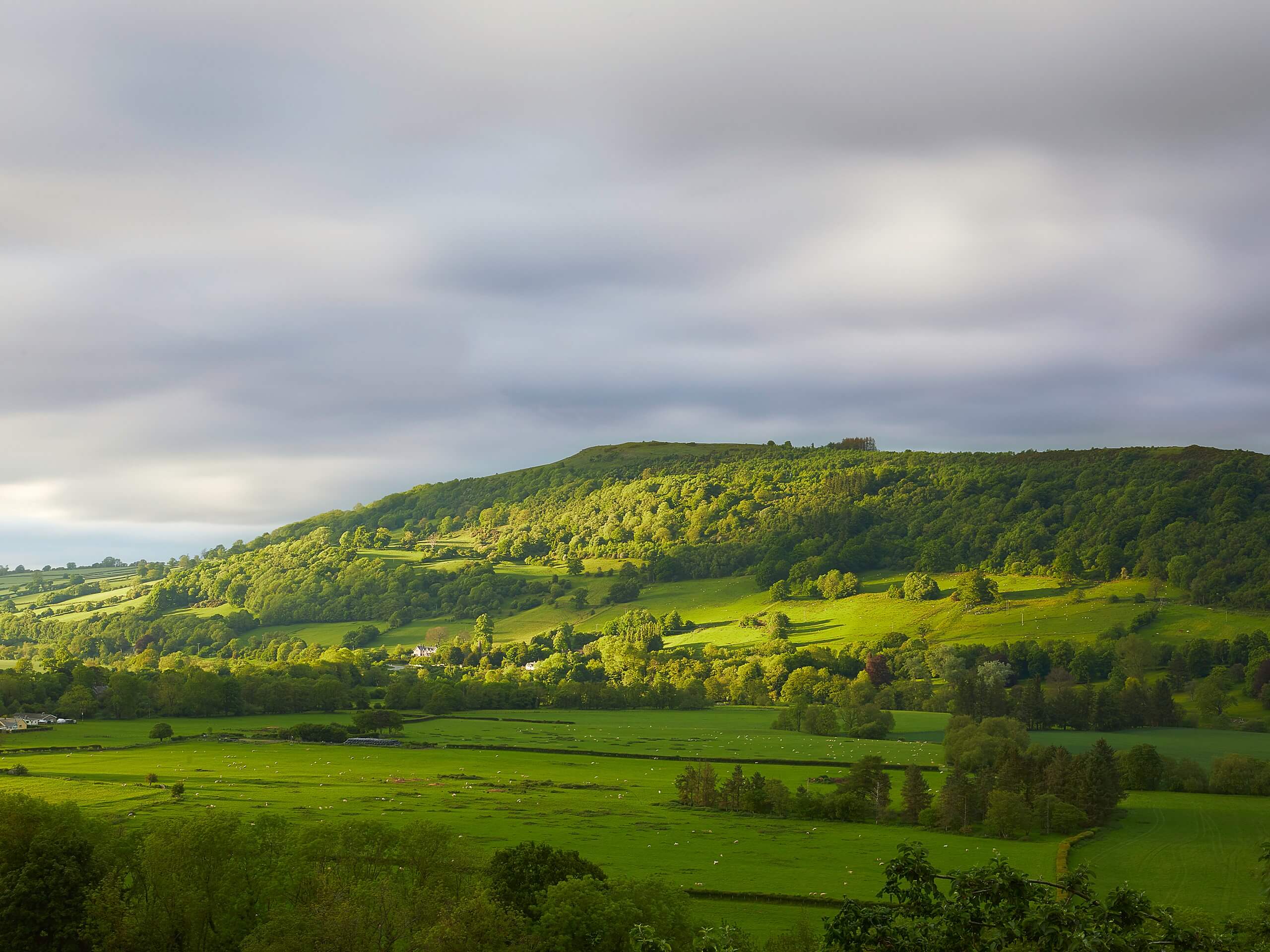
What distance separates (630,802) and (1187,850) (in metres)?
43.7

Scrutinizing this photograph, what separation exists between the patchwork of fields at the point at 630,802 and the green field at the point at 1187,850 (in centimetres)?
21

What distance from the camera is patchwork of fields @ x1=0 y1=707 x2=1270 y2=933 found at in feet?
220

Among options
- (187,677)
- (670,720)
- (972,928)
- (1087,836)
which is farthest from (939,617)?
(972,928)

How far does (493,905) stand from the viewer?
43.1 m

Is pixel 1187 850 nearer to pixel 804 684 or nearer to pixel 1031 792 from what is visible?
pixel 1031 792

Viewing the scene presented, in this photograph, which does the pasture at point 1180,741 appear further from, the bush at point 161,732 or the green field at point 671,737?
the bush at point 161,732

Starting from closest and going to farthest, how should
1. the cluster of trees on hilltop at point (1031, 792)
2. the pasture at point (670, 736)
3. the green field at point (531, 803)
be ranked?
the green field at point (531, 803) → the cluster of trees on hilltop at point (1031, 792) → the pasture at point (670, 736)

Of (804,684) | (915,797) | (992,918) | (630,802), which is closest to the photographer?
(992,918)

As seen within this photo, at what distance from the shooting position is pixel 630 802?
91188mm

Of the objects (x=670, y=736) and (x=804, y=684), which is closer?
(x=670, y=736)

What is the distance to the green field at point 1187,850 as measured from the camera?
63344mm

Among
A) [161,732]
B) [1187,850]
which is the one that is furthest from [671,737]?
[1187,850]

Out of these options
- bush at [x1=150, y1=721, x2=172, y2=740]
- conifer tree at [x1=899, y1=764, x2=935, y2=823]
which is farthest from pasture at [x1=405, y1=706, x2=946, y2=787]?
bush at [x1=150, y1=721, x2=172, y2=740]

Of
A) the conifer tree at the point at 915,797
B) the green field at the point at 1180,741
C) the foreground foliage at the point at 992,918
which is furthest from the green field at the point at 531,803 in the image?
the foreground foliage at the point at 992,918
